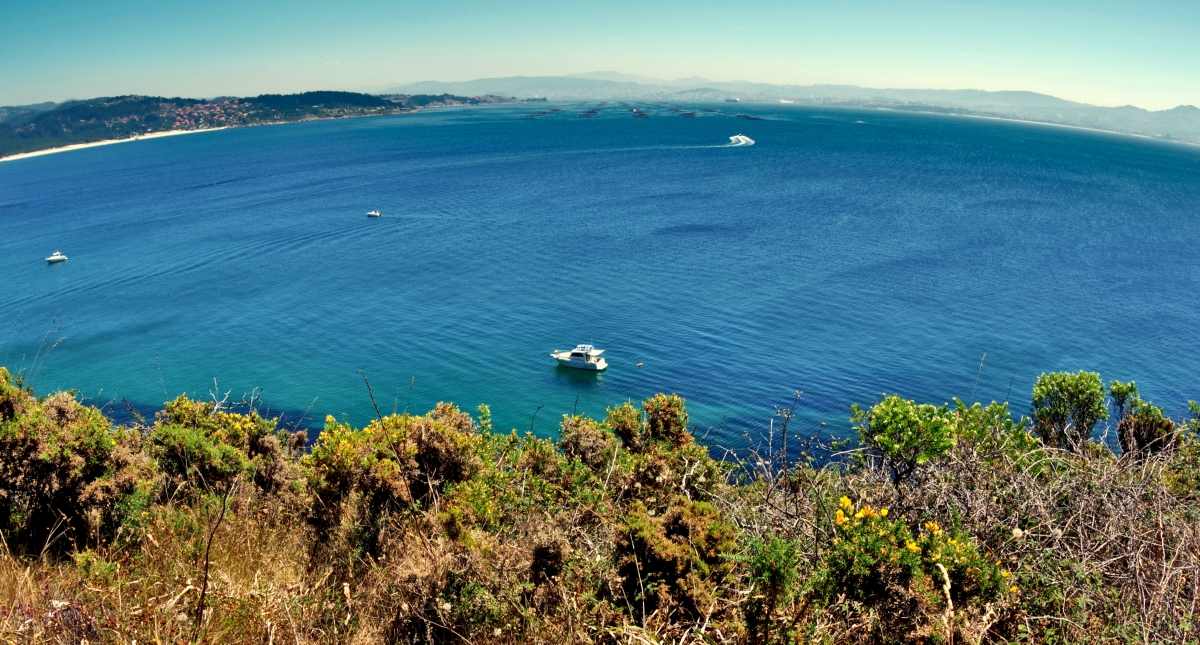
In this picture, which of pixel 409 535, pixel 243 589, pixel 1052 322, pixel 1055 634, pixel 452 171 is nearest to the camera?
pixel 1055 634

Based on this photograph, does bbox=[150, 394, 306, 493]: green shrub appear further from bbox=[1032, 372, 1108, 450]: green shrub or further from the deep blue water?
bbox=[1032, 372, 1108, 450]: green shrub

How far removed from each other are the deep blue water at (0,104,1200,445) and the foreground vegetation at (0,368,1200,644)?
25555 millimetres

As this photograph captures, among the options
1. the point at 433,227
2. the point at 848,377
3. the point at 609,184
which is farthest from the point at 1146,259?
the point at 433,227

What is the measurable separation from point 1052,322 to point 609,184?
70.0 m

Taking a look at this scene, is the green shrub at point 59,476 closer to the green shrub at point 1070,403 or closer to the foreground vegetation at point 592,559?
the foreground vegetation at point 592,559

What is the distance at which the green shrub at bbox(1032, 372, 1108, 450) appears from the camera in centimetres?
2409

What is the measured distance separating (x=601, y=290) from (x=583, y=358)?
16027 millimetres

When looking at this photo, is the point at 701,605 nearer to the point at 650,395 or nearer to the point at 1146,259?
the point at 650,395

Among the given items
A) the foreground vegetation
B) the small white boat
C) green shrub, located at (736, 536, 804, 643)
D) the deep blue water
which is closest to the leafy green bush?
the foreground vegetation

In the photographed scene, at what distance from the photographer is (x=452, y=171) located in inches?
4788

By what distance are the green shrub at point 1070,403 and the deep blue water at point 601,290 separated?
31.9 feet

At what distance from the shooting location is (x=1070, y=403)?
972 inches

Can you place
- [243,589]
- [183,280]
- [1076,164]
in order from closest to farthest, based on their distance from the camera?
1. [243,589]
2. [183,280]
3. [1076,164]

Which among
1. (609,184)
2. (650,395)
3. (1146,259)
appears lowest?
(650,395)
